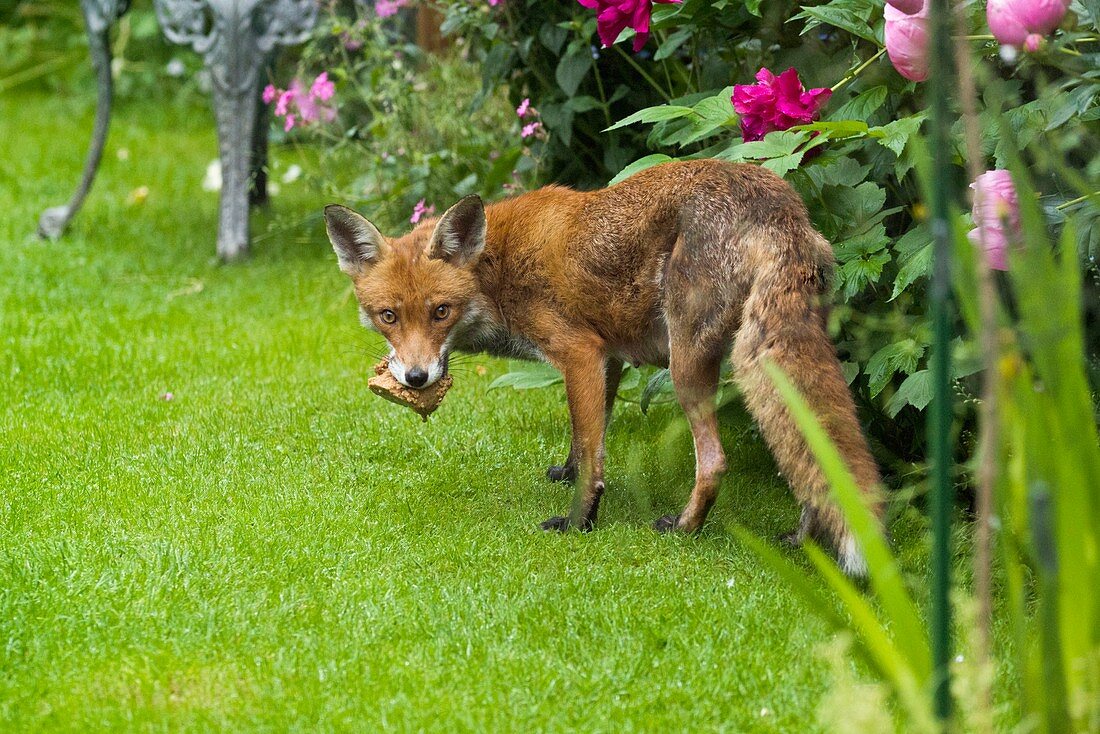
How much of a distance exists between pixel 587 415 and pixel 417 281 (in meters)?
0.68

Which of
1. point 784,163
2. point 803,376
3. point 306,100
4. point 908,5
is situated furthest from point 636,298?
point 306,100

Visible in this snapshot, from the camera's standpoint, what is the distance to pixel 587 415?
3779mm

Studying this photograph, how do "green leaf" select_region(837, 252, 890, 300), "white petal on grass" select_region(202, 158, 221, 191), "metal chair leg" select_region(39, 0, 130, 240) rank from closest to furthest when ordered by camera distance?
"green leaf" select_region(837, 252, 890, 300) < "metal chair leg" select_region(39, 0, 130, 240) < "white petal on grass" select_region(202, 158, 221, 191)

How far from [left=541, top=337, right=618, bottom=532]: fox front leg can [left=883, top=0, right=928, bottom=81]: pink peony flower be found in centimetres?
124

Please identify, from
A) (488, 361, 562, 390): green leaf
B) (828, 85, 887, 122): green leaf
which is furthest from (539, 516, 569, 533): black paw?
(828, 85, 887, 122): green leaf

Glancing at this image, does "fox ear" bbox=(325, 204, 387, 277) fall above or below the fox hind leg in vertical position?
above

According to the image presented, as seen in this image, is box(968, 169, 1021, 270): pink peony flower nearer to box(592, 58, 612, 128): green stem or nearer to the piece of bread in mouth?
the piece of bread in mouth

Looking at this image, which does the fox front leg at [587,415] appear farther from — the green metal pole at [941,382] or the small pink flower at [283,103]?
the small pink flower at [283,103]

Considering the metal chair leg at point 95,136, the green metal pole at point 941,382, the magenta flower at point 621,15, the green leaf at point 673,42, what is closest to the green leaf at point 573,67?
the green leaf at point 673,42

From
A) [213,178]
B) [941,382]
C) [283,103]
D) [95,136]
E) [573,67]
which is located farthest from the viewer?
[213,178]

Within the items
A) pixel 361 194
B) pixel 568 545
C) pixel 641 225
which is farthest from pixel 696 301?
pixel 361 194

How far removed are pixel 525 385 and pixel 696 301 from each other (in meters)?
1.25

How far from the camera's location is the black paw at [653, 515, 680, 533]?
3779mm

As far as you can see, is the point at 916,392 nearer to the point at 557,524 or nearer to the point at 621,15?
the point at 557,524
